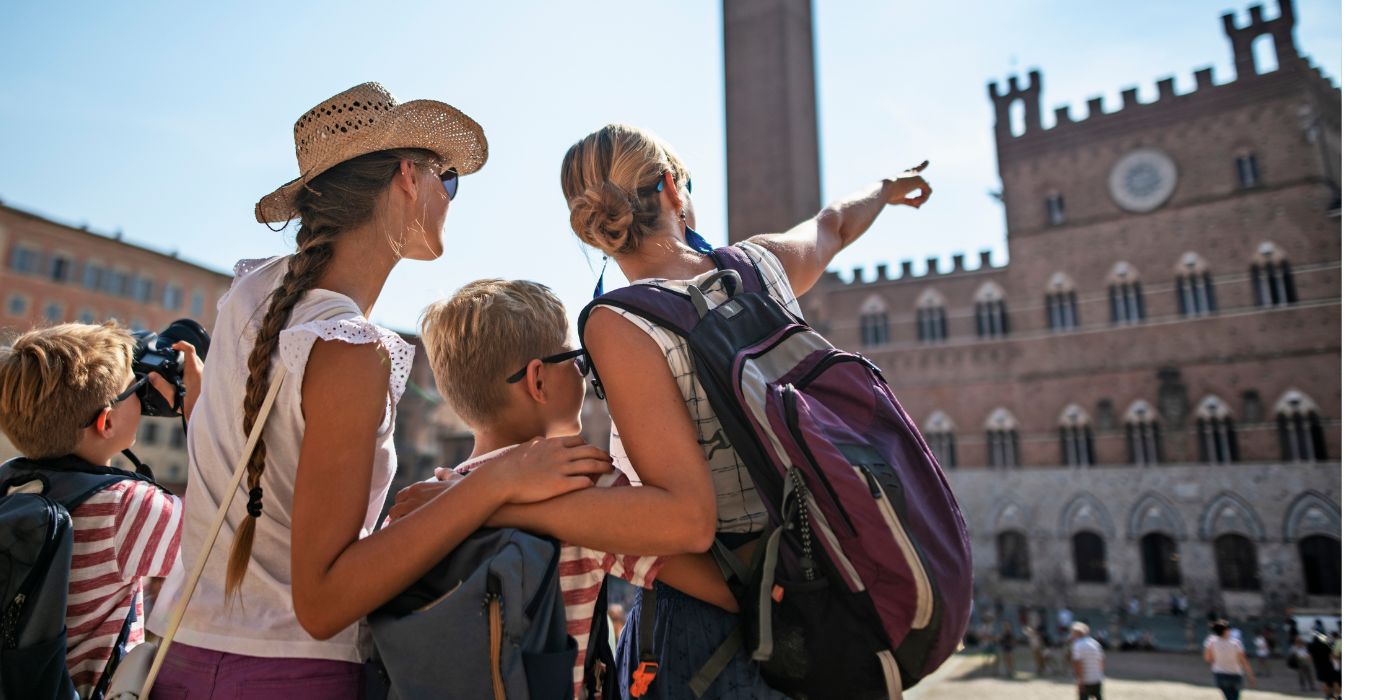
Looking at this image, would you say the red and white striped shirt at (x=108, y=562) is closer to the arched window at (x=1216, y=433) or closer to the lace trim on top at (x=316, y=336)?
the lace trim on top at (x=316, y=336)

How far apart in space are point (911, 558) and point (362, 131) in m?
1.16

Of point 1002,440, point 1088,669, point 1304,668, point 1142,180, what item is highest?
point 1142,180

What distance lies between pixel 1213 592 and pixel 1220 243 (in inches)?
355

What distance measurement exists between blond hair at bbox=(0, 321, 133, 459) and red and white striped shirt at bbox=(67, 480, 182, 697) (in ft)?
0.60

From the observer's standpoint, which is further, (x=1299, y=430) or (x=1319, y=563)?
(x=1299, y=430)

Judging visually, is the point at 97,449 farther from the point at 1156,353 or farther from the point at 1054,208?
the point at 1054,208

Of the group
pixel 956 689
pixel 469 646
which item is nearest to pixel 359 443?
pixel 469 646

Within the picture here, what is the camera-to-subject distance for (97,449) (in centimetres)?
172

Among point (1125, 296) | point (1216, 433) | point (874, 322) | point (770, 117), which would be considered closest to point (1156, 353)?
point (1125, 296)

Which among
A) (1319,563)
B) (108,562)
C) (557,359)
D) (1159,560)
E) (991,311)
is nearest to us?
(557,359)

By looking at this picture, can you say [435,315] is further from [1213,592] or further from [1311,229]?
[1311,229]

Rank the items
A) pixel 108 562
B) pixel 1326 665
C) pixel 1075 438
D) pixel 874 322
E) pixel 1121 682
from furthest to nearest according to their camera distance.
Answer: pixel 874 322 < pixel 1075 438 < pixel 1121 682 < pixel 1326 665 < pixel 108 562

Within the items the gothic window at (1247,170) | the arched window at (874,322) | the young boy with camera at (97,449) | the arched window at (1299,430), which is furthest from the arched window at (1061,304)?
the young boy with camera at (97,449)

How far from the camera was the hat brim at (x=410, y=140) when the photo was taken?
4.57ft
